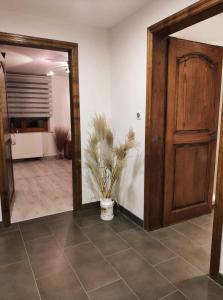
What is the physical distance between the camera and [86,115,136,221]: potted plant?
2.58m

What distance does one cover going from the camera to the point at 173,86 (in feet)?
7.63

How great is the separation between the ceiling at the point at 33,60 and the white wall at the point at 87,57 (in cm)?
134

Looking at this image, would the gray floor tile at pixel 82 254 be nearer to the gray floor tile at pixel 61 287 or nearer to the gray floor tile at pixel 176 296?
the gray floor tile at pixel 61 287

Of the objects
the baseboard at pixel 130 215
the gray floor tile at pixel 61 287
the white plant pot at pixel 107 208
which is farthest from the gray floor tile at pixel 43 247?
the baseboard at pixel 130 215

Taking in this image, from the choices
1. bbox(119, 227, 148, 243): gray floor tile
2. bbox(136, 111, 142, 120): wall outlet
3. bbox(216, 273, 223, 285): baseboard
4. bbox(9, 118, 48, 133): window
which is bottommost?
bbox(119, 227, 148, 243): gray floor tile

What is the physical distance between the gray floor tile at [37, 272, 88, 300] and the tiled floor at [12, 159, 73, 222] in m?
Result: 1.19

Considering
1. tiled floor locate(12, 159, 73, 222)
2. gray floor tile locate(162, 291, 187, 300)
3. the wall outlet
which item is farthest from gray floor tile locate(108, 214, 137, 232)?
the wall outlet

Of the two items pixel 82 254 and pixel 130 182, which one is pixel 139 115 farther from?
pixel 82 254

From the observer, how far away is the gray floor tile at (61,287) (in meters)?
1.58

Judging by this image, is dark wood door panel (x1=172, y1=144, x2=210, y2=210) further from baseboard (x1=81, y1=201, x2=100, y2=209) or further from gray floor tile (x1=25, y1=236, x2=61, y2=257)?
gray floor tile (x1=25, y1=236, x2=61, y2=257)

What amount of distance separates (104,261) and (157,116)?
1.46 m

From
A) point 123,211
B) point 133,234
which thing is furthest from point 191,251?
point 123,211

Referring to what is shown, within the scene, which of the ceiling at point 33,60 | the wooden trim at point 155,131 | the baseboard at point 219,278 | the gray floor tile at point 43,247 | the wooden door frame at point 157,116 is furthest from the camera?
the ceiling at point 33,60

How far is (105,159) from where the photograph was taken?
2.80 metres
